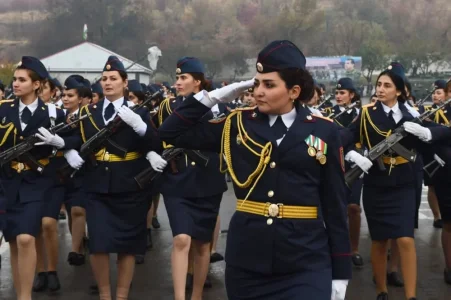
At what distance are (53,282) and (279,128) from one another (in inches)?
146

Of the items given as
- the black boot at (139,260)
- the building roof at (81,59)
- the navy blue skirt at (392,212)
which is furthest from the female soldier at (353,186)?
the building roof at (81,59)

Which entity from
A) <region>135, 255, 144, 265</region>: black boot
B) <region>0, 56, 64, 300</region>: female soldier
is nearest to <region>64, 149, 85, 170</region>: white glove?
<region>0, 56, 64, 300</region>: female soldier

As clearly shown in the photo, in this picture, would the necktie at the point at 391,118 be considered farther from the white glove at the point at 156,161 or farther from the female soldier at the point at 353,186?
the white glove at the point at 156,161

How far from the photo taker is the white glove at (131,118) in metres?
5.65

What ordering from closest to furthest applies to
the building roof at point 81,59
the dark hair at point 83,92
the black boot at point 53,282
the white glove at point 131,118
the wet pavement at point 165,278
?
the white glove at point 131,118, the wet pavement at point 165,278, the black boot at point 53,282, the dark hair at point 83,92, the building roof at point 81,59

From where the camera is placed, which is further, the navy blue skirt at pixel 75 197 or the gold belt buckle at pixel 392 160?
the navy blue skirt at pixel 75 197

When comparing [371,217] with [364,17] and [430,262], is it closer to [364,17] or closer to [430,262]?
[430,262]

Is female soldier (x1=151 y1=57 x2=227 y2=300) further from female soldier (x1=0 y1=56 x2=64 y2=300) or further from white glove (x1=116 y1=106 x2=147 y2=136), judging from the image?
female soldier (x1=0 y1=56 x2=64 y2=300)

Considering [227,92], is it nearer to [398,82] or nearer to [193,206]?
[193,206]

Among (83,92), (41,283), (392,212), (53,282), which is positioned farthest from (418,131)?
(83,92)

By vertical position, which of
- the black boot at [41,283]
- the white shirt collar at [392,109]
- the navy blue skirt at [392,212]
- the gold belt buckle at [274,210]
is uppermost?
the gold belt buckle at [274,210]

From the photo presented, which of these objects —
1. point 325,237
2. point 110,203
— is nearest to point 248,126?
point 325,237

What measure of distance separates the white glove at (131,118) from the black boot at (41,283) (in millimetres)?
1885

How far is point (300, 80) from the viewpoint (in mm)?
3625
